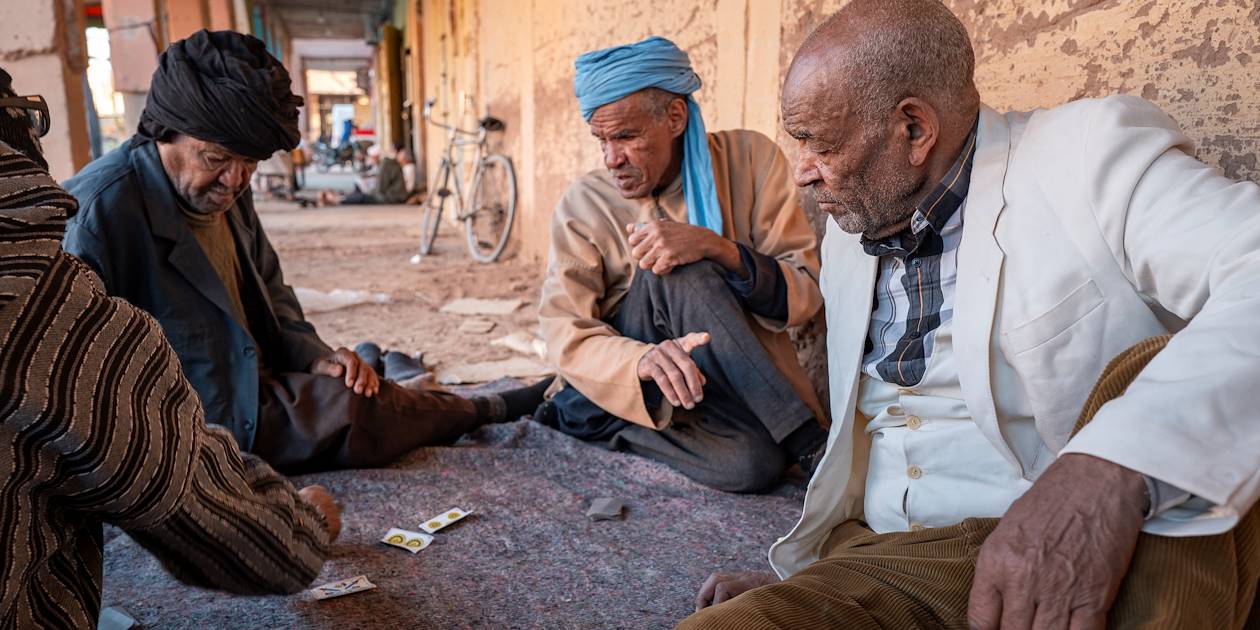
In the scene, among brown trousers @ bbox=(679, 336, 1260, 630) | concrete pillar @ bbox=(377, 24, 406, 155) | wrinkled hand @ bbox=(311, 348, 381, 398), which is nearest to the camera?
brown trousers @ bbox=(679, 336, 1260, 630)

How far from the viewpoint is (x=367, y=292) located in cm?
632

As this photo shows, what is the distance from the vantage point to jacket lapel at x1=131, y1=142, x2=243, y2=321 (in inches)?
93.0

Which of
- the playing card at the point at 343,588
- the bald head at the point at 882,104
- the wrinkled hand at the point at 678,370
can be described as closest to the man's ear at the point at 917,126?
the bald head at the point at 882,104

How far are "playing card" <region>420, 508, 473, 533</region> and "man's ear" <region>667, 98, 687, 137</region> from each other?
1.27m

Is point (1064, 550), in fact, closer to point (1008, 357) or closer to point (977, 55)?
point (1008, 357)

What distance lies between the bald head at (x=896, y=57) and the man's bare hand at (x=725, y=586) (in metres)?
0.91

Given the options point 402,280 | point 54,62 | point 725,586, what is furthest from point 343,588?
point 402,280

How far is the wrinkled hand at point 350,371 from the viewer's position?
275 centimetres

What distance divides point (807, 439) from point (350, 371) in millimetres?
1389

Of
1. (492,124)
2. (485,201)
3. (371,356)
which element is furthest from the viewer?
(485,201)

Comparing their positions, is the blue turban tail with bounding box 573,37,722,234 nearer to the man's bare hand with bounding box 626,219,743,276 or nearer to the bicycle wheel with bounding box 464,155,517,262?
the man's bare hand with bounding box 626,219,743,276

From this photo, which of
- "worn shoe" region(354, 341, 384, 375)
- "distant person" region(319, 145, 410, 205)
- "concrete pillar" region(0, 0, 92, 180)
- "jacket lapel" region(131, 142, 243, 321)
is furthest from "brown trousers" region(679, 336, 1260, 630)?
"distant person" region(319, 145, 410, 205)

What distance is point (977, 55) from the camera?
241cm

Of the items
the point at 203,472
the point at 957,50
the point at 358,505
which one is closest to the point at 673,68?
the point at 957,50
